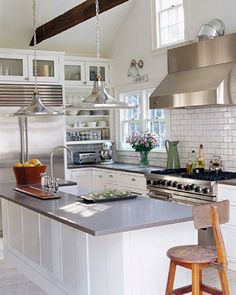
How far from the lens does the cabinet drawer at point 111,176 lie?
6.80 metres

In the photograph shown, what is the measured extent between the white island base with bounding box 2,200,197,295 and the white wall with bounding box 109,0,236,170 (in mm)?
2427

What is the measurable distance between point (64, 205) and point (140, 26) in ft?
13.8

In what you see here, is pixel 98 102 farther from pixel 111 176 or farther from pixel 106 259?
pixel 111 176

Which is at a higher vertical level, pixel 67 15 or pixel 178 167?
pixel 67 15

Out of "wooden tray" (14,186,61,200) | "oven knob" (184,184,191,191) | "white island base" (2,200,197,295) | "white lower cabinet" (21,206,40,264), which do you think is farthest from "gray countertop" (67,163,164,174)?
"white island base" (2,200,197,295)

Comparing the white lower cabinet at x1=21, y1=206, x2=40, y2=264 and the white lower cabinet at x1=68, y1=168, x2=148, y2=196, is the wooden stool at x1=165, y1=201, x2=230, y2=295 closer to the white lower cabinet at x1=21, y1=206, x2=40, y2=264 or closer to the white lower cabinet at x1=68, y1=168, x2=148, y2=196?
the white lower cabinet at x1=21, y1=206, x2=40, y2=264

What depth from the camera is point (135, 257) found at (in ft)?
10.4

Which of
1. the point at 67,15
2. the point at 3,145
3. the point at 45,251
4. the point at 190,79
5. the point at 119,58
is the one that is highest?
the point at 67,15

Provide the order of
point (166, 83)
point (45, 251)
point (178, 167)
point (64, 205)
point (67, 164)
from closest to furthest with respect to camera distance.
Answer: point (64, 205)
point (45, 251)
point (166, 83)
point (178, 167)
point (67, 164)

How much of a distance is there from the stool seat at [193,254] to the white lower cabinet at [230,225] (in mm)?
1674

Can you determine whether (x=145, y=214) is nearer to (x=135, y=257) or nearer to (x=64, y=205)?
(x=135, y=257)

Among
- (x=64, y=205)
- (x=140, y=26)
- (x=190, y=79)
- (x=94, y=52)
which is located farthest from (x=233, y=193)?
(x=94, y=52)

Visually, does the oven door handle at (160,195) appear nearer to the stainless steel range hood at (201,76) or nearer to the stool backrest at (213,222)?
the stainless steel range hood at (201,76)

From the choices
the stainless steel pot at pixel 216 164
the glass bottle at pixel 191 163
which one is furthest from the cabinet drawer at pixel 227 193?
the glass bottle at pixel 191 163
